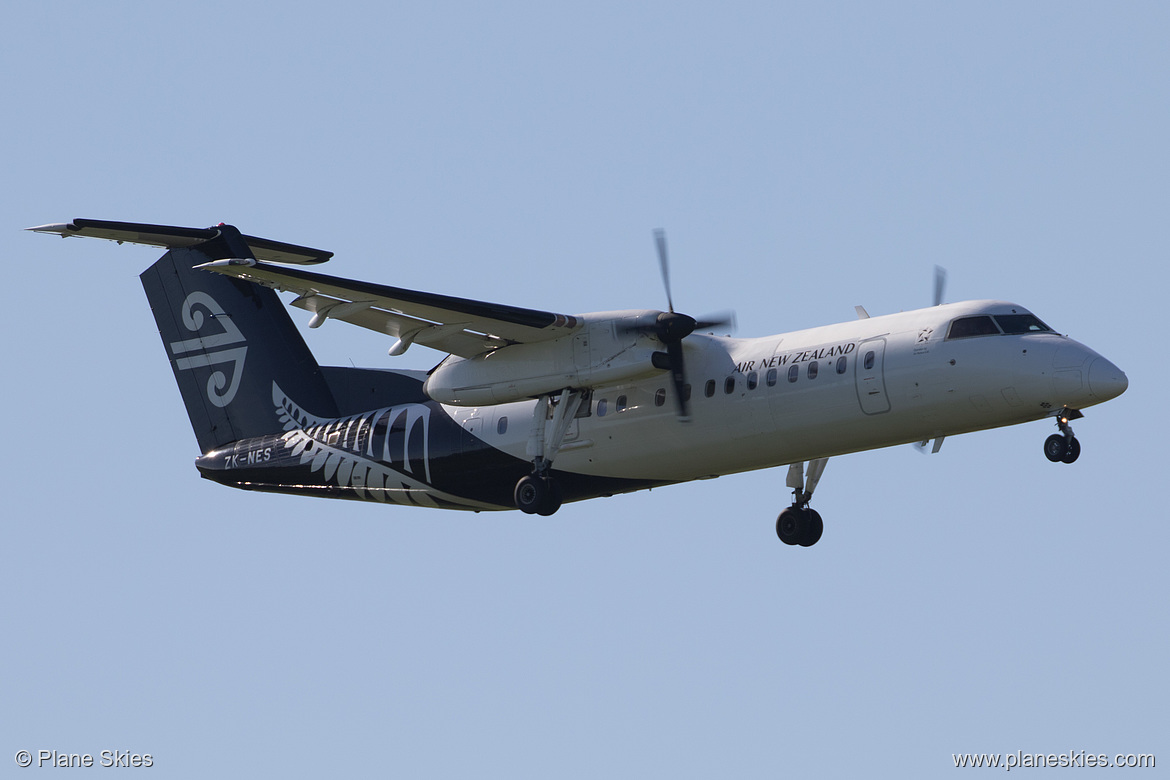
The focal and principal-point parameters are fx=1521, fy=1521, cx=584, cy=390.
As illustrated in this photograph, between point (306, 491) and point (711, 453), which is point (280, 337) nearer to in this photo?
point (306, 491)

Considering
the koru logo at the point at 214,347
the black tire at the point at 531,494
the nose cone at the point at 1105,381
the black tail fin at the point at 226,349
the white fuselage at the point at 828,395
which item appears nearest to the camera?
the nose cone at the point at 1105,381

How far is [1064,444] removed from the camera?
17.1 metres

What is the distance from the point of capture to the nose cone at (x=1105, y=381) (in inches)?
669

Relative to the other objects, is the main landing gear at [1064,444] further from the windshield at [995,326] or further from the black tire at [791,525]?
the black tire at [791,525]

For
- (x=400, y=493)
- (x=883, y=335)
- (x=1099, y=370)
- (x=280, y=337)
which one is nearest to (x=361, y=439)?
(x=400, y=493)

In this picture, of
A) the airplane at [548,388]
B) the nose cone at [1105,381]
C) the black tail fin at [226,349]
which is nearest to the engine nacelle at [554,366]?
the airplane at [548,388]

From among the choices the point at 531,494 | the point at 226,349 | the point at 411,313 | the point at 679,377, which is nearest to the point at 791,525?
the point at 679,377

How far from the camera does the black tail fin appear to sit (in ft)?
78.4

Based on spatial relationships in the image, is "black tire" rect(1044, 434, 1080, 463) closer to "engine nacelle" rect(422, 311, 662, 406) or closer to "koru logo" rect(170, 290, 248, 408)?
"engine nacelle" rect(422, 311, 662, 406)

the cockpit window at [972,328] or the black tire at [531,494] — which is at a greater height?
the cockpit window at [972,328]

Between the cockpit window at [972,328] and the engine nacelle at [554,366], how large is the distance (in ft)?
12.3

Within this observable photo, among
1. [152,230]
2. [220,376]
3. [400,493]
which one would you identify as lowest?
[400,493]

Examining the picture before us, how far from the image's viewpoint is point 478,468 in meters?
21.3

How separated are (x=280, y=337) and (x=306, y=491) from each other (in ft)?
8.97
